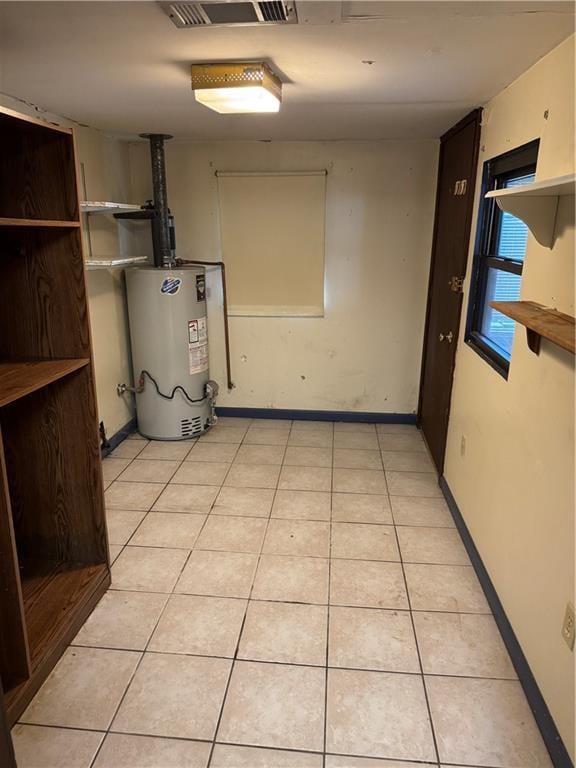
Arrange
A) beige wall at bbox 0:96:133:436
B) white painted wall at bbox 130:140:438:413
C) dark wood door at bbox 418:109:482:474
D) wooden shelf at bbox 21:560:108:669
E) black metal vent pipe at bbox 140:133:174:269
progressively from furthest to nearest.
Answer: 1. white painted wall at bbox 130:140:438:413
2. black metal vent pipe at bbox 140:133:174:269
3. beige wall at bbox 0:96:133:436
4. dark wood door at bbox 418:109:482:474
5. wooden shelf at bbox 21:560:108:669

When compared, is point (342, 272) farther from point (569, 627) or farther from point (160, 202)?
point (569, 627)

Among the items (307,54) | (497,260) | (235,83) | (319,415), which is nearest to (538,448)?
(497,260)

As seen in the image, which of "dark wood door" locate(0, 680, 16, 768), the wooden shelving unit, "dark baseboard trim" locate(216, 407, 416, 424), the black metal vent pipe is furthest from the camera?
"dark baseboard trim" locate(216, 407, 416, 424)

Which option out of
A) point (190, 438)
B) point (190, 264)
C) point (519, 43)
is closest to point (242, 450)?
point (190, 438)

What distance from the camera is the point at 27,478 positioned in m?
2.07

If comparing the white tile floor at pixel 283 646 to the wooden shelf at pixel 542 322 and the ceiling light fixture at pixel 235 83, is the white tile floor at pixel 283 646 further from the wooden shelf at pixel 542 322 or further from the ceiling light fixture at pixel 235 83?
the ceiling light fixture at pixel 235 83

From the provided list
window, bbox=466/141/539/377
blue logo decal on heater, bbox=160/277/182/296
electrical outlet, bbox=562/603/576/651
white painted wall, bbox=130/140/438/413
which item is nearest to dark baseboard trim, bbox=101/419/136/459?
A: white painted wall, bbox=130/140/438/413

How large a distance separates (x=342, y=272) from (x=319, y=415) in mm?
1197

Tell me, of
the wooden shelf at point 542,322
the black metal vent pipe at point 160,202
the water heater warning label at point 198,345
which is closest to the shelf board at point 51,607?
the water heater warning label at point 198,345

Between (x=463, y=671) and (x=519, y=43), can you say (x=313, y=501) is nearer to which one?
(x=463, y=671)

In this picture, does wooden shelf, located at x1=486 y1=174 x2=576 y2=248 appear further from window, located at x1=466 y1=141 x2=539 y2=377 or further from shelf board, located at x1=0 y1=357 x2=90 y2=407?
shelf board, located at x1=0 y1=357 x2=90 y2=407

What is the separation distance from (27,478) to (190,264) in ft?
7.27

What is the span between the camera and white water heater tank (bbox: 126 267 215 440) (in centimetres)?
349

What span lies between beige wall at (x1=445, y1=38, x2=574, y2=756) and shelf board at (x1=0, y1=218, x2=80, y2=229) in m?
1.66
